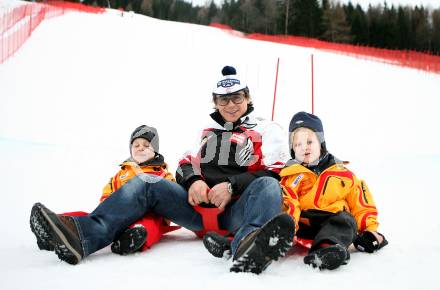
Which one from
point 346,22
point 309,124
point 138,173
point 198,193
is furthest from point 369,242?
point 346,22

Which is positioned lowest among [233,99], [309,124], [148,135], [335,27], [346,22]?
[148,135]

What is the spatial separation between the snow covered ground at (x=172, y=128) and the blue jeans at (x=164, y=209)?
13 cm

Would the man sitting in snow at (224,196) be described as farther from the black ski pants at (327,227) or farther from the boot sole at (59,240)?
the black ski pants at (327,227)

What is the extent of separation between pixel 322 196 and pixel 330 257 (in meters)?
0.49

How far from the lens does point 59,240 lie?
1.85 metres

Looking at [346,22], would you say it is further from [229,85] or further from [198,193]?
[198,193]

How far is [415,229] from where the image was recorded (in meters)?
2.77

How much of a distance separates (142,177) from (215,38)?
1252 centimetres

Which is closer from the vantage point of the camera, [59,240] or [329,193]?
[59,240]

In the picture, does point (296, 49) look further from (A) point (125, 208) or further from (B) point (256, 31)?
(B) point (256, 31)

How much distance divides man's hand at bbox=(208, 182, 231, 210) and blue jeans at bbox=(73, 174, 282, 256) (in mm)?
70

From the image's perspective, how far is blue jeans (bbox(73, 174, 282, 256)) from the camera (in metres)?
1.95

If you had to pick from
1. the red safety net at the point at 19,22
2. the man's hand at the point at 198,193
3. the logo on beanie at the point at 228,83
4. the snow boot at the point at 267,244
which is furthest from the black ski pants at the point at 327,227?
the red safety net at the point at 19,22

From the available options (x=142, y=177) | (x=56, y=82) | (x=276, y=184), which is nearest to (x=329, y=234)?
(x=276, y=184)
